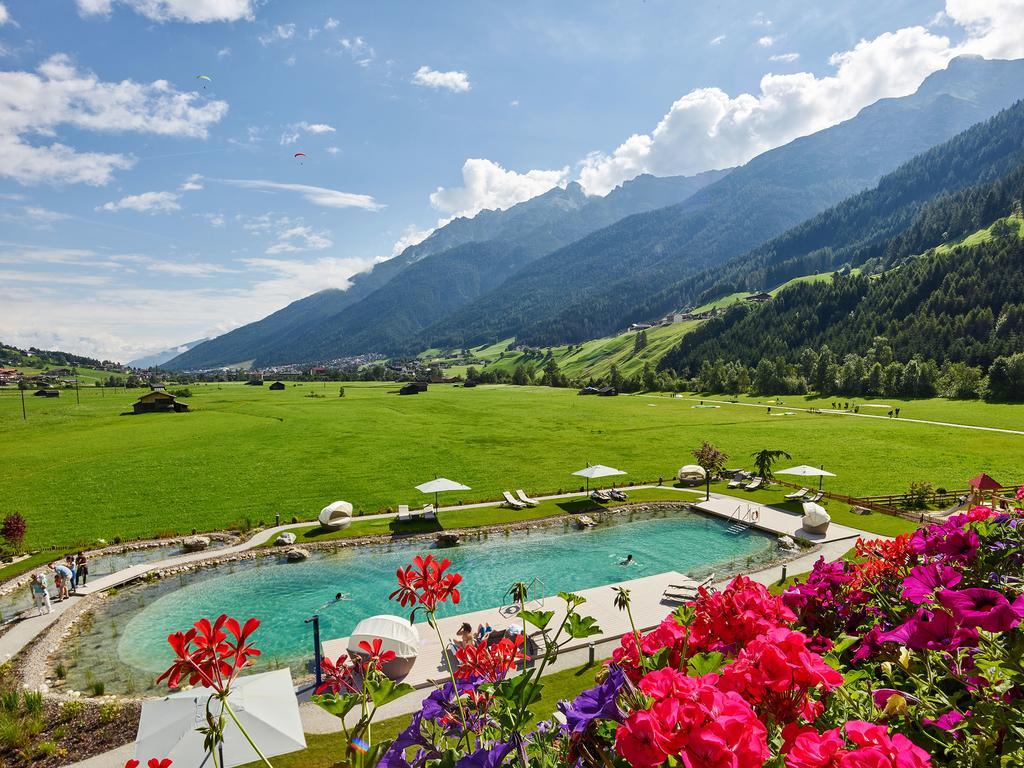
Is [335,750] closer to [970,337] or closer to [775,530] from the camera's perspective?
[775,530]

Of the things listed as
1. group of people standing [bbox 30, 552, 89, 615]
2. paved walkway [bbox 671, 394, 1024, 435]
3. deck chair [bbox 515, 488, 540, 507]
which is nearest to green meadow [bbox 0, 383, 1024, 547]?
paved walkway [bbox 671, 394, 1024, 435]

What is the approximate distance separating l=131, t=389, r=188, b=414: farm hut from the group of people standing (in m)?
79.2

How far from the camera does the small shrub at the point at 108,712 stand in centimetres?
1503

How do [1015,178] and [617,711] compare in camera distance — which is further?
[1015,178]

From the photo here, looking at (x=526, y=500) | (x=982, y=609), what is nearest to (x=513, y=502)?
(x=526, y=500)

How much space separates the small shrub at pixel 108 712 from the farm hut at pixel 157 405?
93302 mm

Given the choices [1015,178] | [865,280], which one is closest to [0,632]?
[865,280]

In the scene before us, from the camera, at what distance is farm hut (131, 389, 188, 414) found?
305ft

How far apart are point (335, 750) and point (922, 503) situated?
37.8 meters

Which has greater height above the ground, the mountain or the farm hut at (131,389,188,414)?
the mountain

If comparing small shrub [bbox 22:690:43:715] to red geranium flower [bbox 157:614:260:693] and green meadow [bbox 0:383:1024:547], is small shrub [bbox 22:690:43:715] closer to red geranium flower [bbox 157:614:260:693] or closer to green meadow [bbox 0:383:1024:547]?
green meadow [bbox 0:383:1024:547]

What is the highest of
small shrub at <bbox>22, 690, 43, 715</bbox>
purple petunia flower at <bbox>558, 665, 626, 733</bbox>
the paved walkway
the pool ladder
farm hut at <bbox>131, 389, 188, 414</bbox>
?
purple petunia flower at <bbox>558, 665, 626, 733</bbox>

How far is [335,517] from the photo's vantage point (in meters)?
32.5

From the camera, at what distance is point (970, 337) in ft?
377
